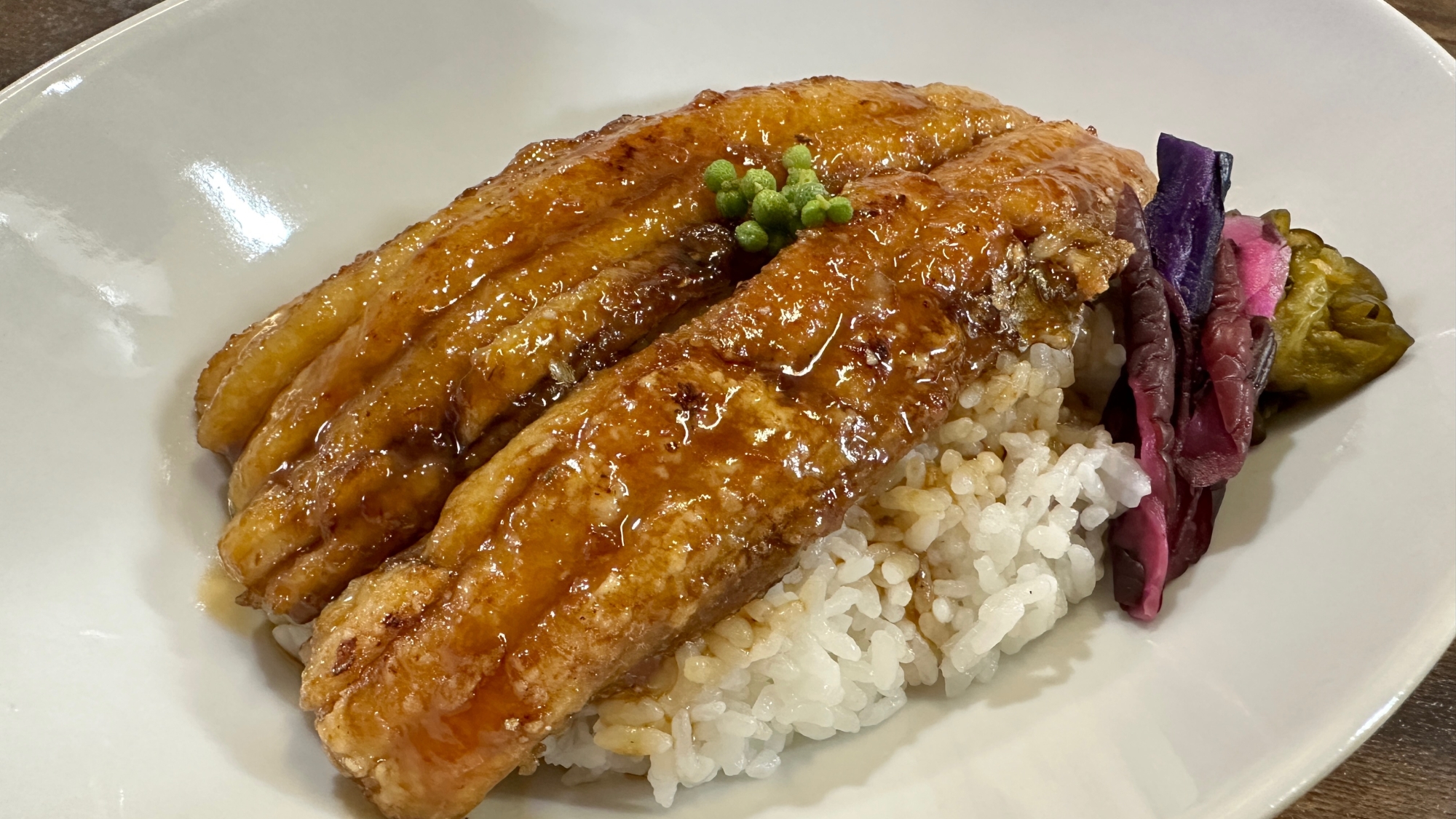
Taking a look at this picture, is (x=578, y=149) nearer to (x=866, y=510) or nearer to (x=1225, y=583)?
(x=866, y=510)

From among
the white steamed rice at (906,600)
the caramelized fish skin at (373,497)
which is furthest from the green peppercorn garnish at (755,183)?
the white steamed rice at (906,600)

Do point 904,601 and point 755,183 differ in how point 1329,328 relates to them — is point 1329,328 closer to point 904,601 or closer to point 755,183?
point 904,601

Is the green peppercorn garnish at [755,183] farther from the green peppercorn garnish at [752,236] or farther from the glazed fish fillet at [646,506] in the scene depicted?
the glazed fish fillet at [646,506]

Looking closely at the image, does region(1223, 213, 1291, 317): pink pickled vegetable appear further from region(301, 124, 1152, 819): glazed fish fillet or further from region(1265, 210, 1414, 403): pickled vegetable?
region(301, 124, 1152, 819): glazed fish fillet

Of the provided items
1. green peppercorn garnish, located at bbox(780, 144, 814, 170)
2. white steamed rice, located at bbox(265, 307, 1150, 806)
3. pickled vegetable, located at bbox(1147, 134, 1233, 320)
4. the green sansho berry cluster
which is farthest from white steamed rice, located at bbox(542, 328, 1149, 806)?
green peppercorn garnish, located at bbox(780, 144, 814, 170)

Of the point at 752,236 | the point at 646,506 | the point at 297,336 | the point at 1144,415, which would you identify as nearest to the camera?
the point at 646,506

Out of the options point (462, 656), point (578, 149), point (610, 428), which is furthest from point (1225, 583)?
point (578, 149)

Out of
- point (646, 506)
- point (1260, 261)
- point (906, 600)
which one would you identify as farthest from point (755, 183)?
point (1260, 261)
